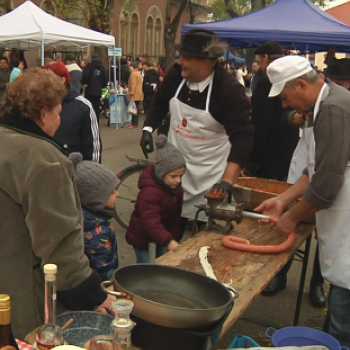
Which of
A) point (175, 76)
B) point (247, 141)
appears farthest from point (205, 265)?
point (175, 76)

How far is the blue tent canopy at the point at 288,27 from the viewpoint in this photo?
27.0 ft

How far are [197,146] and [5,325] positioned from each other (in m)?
2.60

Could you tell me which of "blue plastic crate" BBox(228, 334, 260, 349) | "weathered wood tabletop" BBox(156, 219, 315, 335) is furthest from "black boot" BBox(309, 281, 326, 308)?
"blue plastic crate" BBox(228, 334, 260, 349)

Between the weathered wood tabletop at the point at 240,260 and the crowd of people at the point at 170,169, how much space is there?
122 mm

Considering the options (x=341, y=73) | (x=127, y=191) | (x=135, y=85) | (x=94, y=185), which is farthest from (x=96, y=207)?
(x=135, y=85)

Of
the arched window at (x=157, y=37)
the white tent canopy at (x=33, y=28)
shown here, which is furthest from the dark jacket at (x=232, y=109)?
the arched window at (x=157, y=37)

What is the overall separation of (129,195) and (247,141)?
3.01 metres

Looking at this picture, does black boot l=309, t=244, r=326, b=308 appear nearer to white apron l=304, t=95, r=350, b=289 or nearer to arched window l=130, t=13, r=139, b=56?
white apron l=304, t=95, r=350, b=289

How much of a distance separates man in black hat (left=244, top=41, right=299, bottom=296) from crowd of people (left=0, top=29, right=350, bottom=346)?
0.01m

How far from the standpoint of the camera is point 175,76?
3.93 metres

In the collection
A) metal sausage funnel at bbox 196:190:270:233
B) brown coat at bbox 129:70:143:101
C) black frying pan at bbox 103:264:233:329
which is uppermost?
black frying pan at bbox 103:264:233:329

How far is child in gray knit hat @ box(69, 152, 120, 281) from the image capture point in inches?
116

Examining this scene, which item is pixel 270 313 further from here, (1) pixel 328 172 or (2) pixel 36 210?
(2) pixel 36 210

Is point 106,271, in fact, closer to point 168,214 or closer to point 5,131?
point 168,214
